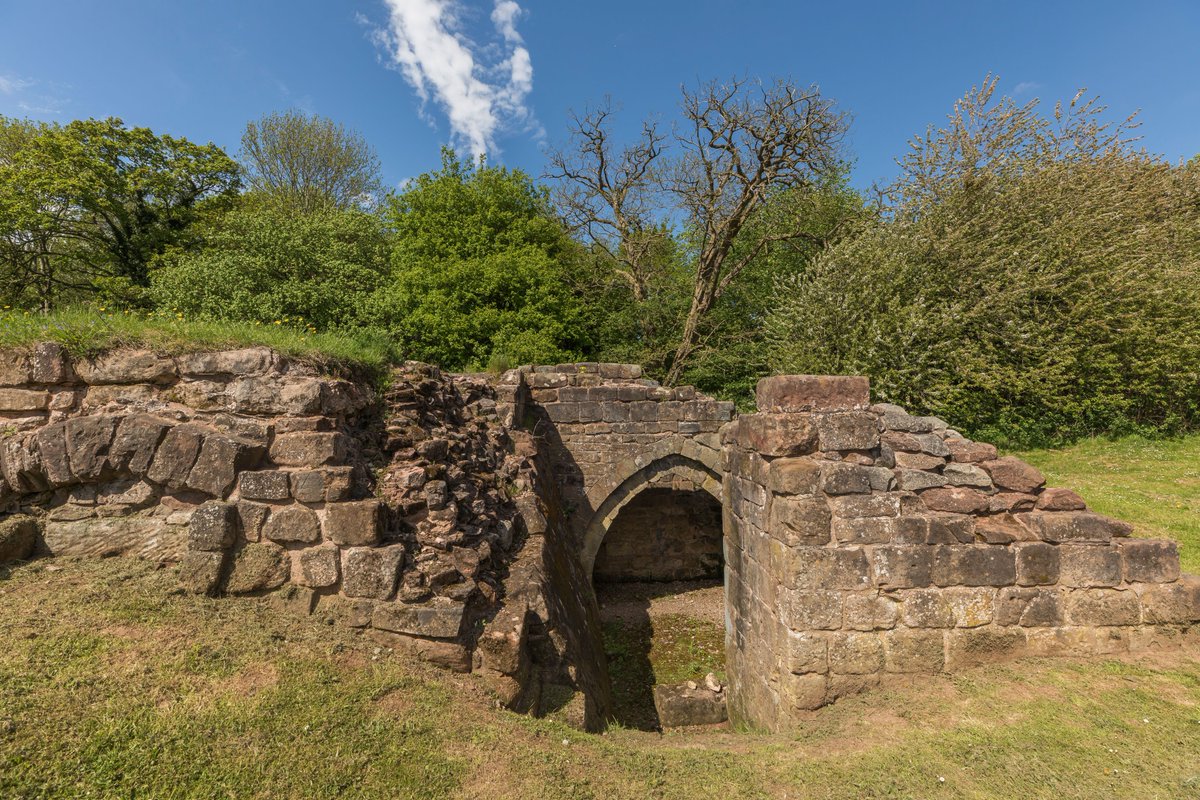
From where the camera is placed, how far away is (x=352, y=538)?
378cm

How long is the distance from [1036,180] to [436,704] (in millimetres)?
17946

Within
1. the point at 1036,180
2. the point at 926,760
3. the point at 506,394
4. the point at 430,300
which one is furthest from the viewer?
the point at 430,300

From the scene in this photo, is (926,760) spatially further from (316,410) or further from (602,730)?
(316,410)

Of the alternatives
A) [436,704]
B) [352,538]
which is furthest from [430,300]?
[436,704]

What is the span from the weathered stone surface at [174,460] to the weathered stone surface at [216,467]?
4 centimetres

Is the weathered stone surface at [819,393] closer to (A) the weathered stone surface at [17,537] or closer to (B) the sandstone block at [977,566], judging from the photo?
(B) the sandstone block at [977,566]

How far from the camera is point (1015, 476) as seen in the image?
419cm

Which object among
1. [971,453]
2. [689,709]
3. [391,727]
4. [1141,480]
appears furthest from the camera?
[1141,480]

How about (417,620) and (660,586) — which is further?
(660,586)

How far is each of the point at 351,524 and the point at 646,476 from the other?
6396 millimetres

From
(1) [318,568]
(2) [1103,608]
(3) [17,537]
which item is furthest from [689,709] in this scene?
(3) [17,537]

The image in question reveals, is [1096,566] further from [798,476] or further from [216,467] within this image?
[216,467]

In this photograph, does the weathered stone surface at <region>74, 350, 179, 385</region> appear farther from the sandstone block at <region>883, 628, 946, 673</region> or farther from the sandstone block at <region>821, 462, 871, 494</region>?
the sandstone block at <region>883, 628, 946, 673</region>

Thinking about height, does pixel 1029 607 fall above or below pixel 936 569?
below
